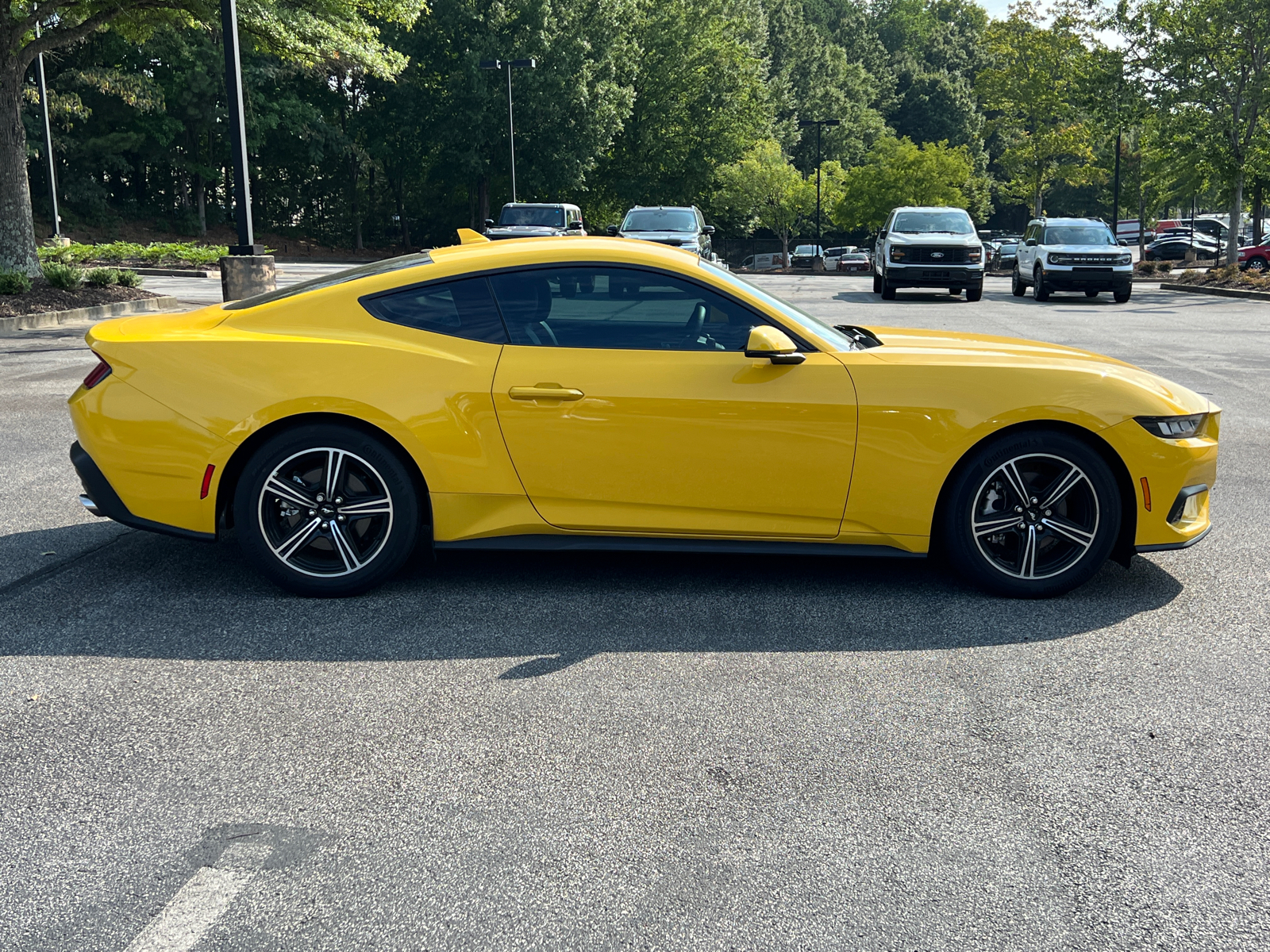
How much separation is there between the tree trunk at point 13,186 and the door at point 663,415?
16630 millimetres

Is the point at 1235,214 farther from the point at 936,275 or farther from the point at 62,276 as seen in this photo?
the point at 62,276

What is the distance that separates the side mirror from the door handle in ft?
2.33

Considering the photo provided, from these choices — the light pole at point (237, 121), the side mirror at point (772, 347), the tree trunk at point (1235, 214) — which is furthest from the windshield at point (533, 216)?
the side mirror at point (772, 347)

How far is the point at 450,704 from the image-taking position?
404 cm

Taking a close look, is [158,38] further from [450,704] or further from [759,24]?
[450,704]

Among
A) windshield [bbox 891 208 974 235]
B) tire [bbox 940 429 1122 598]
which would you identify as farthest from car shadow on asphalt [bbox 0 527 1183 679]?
windshield [bbox 891 208 974 235]

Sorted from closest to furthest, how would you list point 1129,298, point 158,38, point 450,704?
point 450,704, point 1129,298, point 158,38

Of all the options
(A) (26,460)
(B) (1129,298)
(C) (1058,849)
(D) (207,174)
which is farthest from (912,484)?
(D) (207,174)

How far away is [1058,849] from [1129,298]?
2646 centimetres

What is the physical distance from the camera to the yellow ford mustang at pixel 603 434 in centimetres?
495

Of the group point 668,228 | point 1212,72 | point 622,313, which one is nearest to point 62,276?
point 668,228

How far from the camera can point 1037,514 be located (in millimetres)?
5090

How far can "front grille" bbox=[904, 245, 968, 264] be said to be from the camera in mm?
25281

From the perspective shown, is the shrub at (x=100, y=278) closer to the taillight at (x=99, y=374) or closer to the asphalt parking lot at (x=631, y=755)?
the asphalt parking lot at (x=631, y=755)
